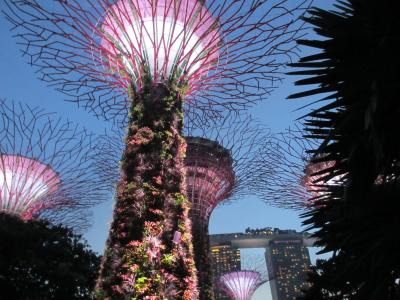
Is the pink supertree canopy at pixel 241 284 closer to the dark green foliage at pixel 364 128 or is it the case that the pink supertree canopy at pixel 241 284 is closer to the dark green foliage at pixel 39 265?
the dark green foliage at pixel 39 265

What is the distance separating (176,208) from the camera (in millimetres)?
6141

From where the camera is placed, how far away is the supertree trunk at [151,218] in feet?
17.3

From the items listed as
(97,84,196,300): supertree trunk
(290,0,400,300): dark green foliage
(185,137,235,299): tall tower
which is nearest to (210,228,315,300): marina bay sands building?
(185,137,235,299): tall tower

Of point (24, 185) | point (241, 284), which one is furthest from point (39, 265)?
point (241, 284)

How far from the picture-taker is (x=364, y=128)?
2959 millimetres

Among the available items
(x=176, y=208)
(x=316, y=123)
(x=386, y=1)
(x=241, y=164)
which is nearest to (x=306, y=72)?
(x=316, y=123)

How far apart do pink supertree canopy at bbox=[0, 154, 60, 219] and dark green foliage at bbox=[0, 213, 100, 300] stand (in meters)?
0.94

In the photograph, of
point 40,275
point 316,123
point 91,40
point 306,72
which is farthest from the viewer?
point 40,275

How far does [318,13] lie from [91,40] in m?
4.87

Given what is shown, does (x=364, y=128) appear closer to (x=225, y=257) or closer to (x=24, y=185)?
(x=24, y=185)

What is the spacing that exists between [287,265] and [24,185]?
13083 centimetres

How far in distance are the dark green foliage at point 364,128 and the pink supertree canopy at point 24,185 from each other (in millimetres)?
12926

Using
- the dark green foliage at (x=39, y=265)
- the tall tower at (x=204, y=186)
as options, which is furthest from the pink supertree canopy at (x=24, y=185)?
the tall tower at (x=204, y=186)

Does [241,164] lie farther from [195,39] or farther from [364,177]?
[364,177]
